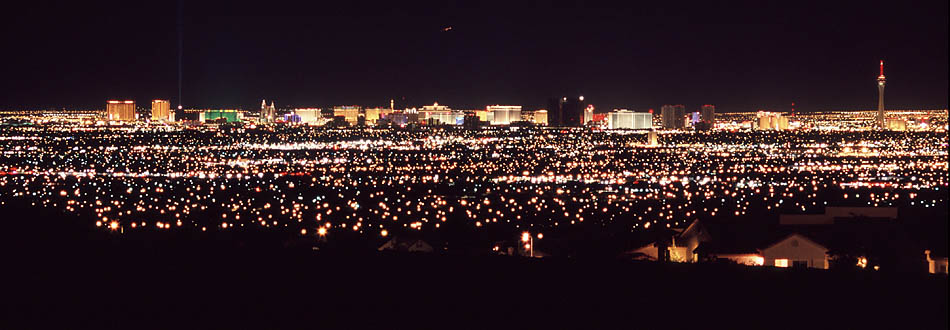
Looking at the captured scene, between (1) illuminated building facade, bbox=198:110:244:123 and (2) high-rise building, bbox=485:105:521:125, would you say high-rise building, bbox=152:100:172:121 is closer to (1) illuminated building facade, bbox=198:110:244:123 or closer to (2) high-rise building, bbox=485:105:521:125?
(1) illuminated building facade, bbox=198:110:244:123

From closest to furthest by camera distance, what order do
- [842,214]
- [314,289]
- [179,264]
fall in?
[314,289] → [179,264] → [842,214]

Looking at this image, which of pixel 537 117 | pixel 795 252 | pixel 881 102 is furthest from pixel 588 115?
pixel 795 252

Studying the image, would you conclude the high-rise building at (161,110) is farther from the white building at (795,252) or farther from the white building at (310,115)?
the white building at (795,252)

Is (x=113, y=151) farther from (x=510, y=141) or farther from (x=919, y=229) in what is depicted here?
(x=919, y=229)

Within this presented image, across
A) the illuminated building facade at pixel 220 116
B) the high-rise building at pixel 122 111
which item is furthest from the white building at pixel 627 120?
the high-rise building at pixel 122 111

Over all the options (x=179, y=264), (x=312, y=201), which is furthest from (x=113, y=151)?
(x=179, y=264)
